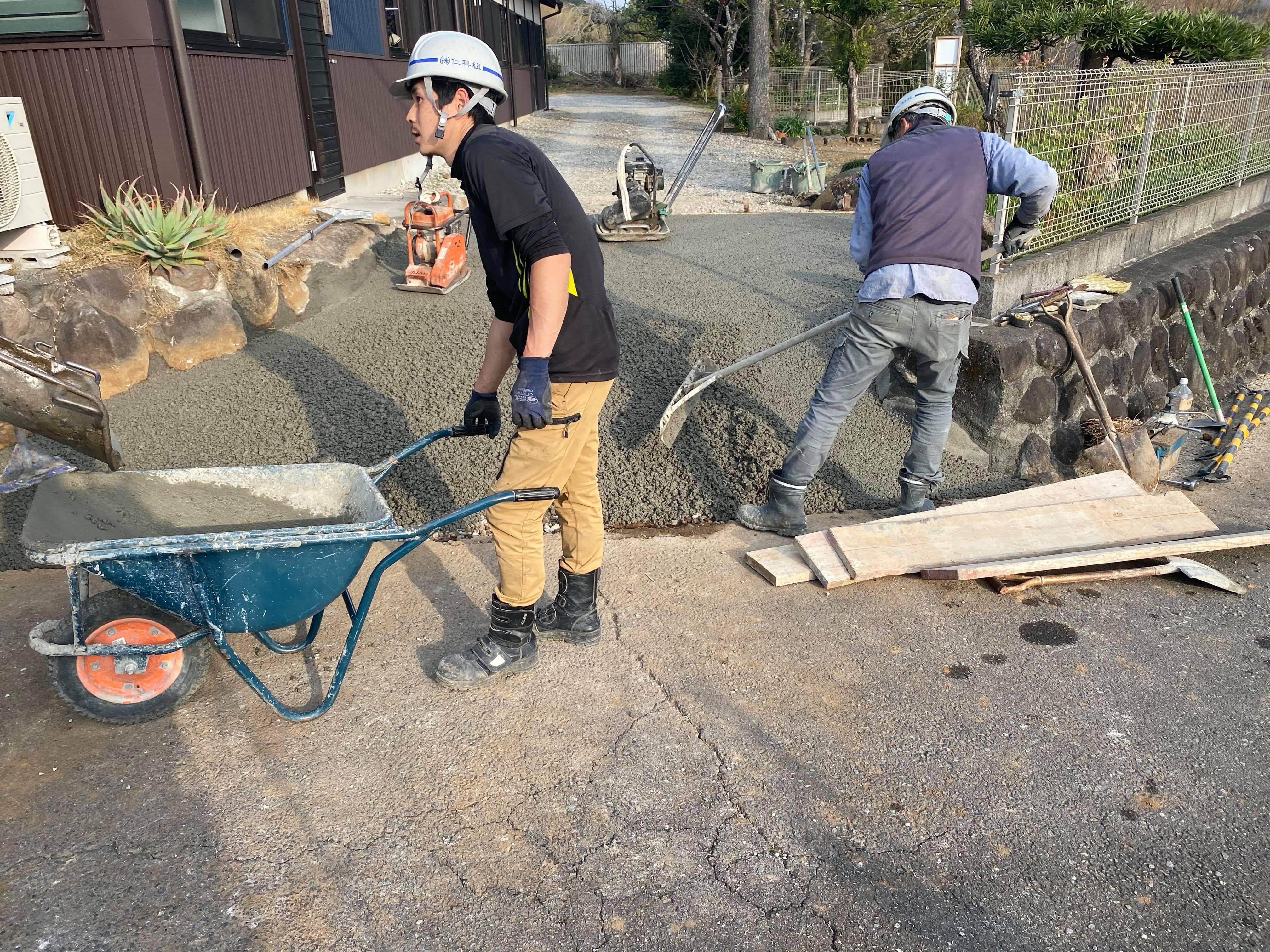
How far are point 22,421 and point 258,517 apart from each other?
32.2 inches

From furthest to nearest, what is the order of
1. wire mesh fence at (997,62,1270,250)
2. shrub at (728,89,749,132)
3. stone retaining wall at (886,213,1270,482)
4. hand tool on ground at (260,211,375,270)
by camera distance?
shrub at (728,89,749,132), hand tool on ground at (260,211,375,270), wire mesh fence at (997,62,1270,250), stone retaining wall at (886,213,1270,482)

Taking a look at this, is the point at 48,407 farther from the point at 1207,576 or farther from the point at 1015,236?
the point at 1207,576

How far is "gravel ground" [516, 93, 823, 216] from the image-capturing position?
42.8 ft

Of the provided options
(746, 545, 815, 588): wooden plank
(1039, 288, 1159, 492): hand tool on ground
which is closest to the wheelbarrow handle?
(746, 545, 815, 588): wooden plank

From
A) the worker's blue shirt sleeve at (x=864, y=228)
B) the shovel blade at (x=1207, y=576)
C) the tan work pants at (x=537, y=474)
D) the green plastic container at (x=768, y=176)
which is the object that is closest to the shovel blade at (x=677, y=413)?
the worker's blue shirt sleeve at (x=864, y=228)

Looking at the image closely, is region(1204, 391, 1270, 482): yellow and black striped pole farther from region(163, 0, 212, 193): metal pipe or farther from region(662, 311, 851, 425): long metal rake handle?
region(163, 0, 212, 193): metal pipe

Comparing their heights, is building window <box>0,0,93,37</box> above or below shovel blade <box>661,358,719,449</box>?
above

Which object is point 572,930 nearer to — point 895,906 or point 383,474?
point 895,906

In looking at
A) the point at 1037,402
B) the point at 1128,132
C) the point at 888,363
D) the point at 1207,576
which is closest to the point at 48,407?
the point at 888,363

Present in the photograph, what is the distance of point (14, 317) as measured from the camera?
500 centimetres

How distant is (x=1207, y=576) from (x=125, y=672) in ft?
13.8

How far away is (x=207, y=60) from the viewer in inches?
265

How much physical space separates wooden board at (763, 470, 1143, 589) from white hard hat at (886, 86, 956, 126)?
172 centimetres

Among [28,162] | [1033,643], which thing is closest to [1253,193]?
[1033,643]
